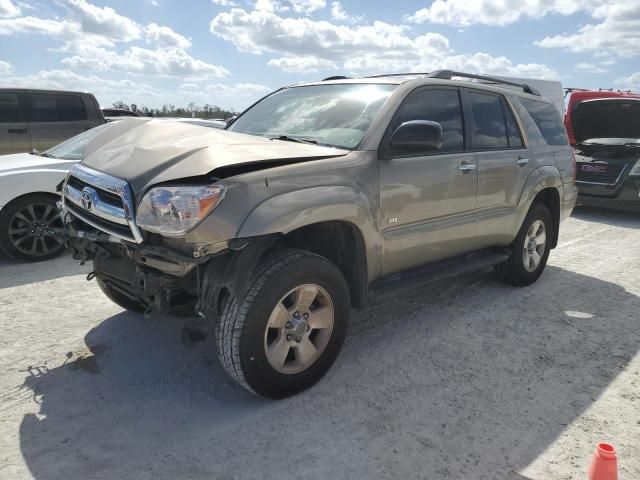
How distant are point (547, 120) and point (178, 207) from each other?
4.16m

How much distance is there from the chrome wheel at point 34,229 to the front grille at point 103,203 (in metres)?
2.50

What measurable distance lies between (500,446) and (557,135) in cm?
379

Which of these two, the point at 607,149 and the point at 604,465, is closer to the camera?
the point at 604,465

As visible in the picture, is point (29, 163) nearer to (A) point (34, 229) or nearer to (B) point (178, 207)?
(A) point (34, 229)

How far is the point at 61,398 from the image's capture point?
9.87 ft

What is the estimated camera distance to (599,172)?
8891 millimetres

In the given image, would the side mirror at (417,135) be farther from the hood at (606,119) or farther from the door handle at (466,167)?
the hood at (606,119)

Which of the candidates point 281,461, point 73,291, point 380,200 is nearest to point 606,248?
point 380,200

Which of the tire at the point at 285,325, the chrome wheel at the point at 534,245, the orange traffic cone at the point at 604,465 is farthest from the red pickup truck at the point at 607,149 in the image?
the orange traffic cone at the point at 604,465

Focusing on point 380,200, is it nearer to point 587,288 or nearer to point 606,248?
point 587,288

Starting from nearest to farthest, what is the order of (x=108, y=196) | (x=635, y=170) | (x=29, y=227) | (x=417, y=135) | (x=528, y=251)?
(x=108, y=196) → (x=417, y=135) → (x=528, y=251) → (x=29, y=227) → (x=635, y=170)

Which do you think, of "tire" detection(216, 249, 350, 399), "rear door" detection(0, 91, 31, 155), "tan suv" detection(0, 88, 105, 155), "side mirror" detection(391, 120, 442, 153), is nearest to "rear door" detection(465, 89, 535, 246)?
"side mirror" detection(391, 120, 442, 153)

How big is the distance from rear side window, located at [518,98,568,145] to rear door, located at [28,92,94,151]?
6958mm

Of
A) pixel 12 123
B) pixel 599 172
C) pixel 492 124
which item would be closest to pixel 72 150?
pixel 12 123
